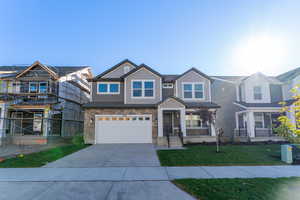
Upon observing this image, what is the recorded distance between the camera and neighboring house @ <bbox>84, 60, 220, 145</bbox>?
43.4ft

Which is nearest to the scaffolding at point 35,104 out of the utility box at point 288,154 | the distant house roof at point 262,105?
the utility box at point 288,154

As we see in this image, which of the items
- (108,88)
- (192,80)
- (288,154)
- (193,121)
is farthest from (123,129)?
(288,154)

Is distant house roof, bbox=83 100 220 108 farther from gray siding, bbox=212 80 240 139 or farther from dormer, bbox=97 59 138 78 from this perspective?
gray siding, bbox=212 80 240 139

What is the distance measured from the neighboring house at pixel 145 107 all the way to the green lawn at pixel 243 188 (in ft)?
23.7

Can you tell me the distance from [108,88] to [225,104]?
517 inches

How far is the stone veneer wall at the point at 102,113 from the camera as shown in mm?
13273

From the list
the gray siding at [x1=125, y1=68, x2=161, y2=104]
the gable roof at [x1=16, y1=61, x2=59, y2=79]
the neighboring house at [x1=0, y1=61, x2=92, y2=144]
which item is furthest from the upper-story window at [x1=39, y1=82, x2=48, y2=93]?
the gray siding at [x1=125, y1=68, x2=161, y2=104]

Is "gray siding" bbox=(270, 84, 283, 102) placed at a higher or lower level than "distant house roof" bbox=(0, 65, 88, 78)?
lower

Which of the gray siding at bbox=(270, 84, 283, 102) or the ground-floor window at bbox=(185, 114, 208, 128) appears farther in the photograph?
the gray siding at bbox=(270, 84, 283, 102)

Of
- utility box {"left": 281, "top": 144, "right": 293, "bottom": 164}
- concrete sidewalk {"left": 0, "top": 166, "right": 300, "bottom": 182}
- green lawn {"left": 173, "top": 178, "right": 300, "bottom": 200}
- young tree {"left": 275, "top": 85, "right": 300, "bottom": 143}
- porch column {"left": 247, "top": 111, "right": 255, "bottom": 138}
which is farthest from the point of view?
porch column {"left": 247, "top": 111, "right": 255, "bottom": 138}

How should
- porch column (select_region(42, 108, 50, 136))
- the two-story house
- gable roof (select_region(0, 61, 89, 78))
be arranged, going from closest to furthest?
the two-story house < porch column (select_region(42, 108, 50, 136)) < gable roof (select_region(0, 61, 89, 78))

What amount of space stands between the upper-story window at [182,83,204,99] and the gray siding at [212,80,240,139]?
3652mm

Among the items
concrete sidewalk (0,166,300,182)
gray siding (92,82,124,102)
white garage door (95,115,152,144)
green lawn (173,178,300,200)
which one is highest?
gray siding (92,82,124,102)

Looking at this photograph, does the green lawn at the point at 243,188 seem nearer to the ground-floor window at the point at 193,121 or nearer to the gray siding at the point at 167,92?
the ground-floor window at the point at 193,121
